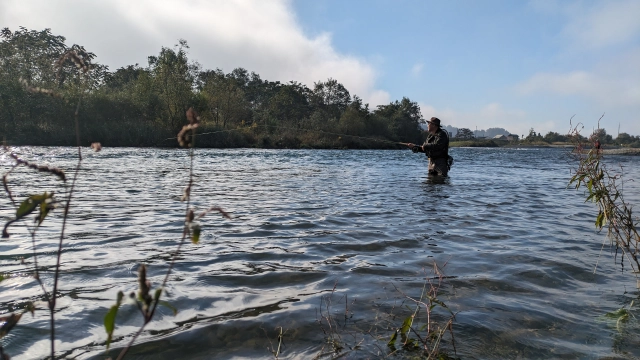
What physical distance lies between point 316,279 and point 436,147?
11638 mm

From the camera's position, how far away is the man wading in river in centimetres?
1498

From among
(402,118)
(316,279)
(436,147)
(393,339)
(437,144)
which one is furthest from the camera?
(402,118)

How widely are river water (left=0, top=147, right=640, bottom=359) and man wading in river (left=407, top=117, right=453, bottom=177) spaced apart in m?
5.95

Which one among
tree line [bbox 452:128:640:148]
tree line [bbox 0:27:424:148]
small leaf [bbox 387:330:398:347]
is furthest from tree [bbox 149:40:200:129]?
small leaf [bbox 387:330:398:347]

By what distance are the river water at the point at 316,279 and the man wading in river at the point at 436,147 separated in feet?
19.5

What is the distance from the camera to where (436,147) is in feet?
50.3

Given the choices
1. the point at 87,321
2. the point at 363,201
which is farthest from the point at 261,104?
the point at 87,321

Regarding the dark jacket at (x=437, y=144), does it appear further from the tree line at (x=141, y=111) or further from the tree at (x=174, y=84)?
the tree at (x=174, y=84)

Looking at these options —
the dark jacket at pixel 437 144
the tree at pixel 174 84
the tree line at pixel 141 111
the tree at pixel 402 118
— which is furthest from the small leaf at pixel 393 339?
the tree at pixel 402 118

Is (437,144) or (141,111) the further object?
(141,111)

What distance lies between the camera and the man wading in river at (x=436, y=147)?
49.2 feet

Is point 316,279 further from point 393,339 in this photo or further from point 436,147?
point 436,147

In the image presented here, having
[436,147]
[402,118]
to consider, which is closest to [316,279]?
[436,147]

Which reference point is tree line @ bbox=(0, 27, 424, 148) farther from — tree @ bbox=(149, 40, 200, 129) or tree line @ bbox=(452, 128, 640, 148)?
tree line @ bbox=(452, 128, 640, 148)
